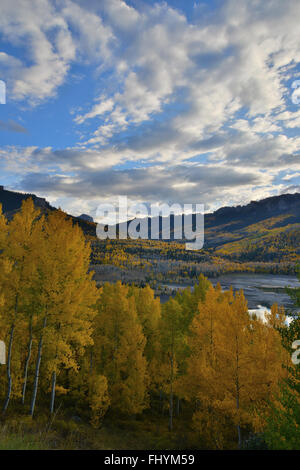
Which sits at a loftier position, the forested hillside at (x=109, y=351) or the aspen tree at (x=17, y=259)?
the aspen tree at (x=17, y=259)

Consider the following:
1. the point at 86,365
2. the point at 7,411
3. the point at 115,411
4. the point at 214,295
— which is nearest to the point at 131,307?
the point at 86,365

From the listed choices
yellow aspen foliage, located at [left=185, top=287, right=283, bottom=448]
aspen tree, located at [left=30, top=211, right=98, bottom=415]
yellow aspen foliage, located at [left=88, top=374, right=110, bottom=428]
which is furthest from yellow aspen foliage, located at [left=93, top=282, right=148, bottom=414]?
aspen tree, located at [left=30, top=211, right=98, bottom=415]

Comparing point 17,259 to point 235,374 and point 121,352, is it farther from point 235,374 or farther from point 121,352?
point 235,374

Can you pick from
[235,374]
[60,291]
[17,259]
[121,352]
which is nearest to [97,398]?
[121,352]

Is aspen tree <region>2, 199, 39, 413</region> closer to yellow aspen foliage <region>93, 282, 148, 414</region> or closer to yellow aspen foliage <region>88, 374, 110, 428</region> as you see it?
yellow aspen foliage <region>88, 374, 110, 428</region>

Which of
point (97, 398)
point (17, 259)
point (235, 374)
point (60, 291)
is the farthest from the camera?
point (97, 398)

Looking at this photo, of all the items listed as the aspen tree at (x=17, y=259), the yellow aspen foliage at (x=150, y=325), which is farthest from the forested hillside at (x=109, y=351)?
the yellow aspen foliage at (x=150, y=325)

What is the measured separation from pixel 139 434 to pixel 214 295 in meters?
12.7

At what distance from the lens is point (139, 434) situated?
20.1m

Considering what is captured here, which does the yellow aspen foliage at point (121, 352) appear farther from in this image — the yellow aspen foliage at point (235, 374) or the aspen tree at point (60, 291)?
the aspen tree at point (60, 291)

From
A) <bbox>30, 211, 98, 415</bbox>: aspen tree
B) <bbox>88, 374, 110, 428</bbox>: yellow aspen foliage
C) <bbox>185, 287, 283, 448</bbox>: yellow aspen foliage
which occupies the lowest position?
<bbox>88, 374, 110, 428</bbox>: yellow aspen foliage
